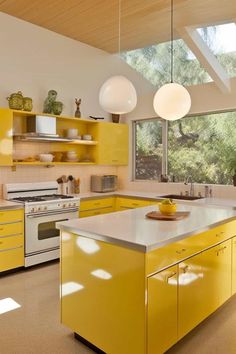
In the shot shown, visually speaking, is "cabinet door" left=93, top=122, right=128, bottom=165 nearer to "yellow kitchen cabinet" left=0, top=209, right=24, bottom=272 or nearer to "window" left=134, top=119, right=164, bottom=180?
"window" left=134, top=119, right=164, bottom=180

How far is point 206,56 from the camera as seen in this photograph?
4.39 m

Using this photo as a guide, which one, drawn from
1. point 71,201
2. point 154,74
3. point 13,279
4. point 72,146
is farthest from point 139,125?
point 13,279

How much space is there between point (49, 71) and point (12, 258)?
2842 millimetres

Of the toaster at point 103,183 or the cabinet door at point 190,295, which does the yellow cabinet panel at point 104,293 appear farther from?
the toaster at point 103,183

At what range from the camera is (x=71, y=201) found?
14.3 ft

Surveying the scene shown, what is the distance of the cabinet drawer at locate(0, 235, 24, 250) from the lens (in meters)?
3.67

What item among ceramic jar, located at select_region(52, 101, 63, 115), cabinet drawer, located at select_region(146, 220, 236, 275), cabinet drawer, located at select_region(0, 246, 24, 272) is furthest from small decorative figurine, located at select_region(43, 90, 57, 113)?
cabinet drawer, located at select_region(146, 220, 236, 275)

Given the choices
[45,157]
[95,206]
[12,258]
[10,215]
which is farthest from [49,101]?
[12,258]

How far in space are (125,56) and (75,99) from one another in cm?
150

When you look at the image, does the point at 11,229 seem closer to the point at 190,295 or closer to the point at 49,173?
the point at 49,173

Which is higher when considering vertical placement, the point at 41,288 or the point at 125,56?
the point at 125,56

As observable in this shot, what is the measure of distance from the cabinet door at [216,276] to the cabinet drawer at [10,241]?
2.35m

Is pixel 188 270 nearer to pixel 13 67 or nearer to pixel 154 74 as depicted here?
pixel 13 67

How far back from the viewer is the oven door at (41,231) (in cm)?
390
